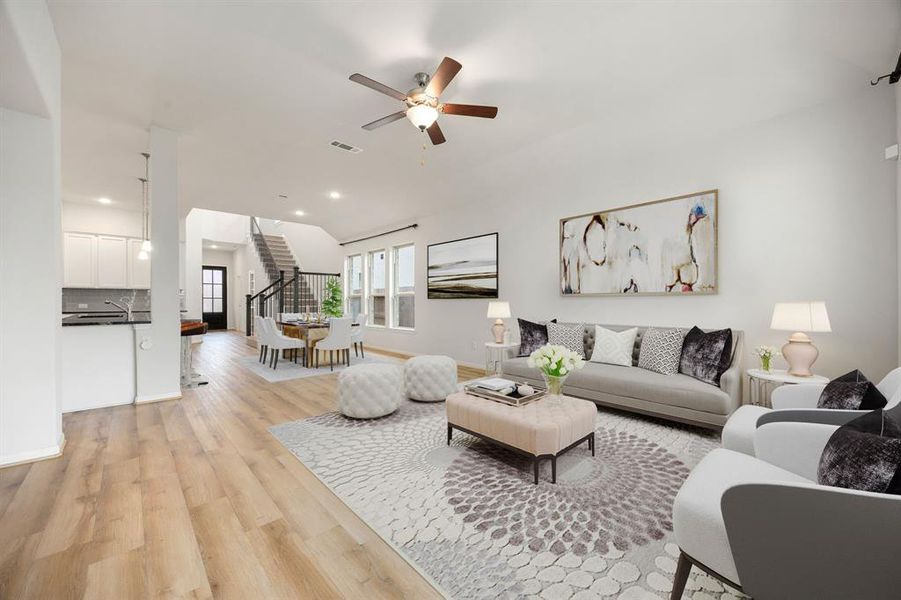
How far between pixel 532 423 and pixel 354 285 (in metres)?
7.75

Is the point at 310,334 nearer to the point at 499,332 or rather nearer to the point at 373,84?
the point at 499,332

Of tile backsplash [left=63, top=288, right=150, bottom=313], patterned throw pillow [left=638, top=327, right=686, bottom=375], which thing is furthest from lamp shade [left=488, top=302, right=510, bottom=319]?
tile backsplash [left=63, top=288, right=150, bottom=313]

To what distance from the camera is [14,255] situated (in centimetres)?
249

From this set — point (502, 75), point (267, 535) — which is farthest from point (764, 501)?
point (502, 75)

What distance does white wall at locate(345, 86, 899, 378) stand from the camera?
9.59 ft

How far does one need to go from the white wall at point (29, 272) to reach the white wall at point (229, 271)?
1104 cm

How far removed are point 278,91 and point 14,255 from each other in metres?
2.29

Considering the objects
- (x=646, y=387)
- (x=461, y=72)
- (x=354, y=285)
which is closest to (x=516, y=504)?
(x=646, y=387)

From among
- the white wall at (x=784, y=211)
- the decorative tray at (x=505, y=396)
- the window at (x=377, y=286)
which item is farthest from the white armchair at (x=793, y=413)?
the window at (x=377, y=286)

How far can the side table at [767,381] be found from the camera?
2775mm

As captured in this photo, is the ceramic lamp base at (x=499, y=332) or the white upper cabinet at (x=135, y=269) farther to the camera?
the white upper cabinet at (x=135, y=269)

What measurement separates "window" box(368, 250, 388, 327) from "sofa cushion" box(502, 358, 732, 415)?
4.90m

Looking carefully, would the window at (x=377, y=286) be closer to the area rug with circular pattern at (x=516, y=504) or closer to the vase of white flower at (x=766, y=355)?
the area rug with circular pattern at (x=516, y=504)

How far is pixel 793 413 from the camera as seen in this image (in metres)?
1.73
